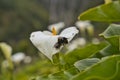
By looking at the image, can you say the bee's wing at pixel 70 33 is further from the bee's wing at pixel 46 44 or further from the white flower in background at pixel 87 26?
the white flower in background at pixel 87 26

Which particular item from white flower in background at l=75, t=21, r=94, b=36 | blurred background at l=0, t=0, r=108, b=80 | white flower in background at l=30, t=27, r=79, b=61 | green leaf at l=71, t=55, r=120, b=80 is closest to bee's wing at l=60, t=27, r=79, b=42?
white flower in background at l=30, t=27, r=79, b=61

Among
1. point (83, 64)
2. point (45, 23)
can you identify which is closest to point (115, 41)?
point (83, 64)

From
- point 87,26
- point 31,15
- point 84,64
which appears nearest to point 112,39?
point 84,64

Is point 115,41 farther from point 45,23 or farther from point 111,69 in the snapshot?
point 45,23

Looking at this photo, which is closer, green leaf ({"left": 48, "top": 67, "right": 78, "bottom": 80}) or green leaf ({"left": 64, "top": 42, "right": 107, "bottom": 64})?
green leaf ({"left": 48, "top": 67, "right": 78, "bottom": 80})

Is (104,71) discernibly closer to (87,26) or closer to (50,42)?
(50,42)

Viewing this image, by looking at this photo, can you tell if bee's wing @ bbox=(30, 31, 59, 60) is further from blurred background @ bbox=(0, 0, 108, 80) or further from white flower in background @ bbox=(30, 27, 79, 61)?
blurred background @ bbox=(0, 0, 108, 80)

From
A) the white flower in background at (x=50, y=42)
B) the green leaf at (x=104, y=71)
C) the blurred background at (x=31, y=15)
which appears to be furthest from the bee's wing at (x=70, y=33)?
the blurred background at (x=31, y=15)
